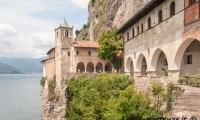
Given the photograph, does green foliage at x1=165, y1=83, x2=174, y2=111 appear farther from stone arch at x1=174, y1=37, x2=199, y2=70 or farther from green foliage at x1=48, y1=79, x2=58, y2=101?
green foliage at x1=48, y1=79, x2=58, y2=101

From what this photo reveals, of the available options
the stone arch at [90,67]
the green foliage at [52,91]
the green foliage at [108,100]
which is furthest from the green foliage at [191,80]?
the stone arch at [90,67]

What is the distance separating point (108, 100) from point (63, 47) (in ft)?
63.6

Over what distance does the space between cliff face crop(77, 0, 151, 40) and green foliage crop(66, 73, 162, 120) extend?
63.0 ft

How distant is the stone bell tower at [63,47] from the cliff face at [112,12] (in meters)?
14.1

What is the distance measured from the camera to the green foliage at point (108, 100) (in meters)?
13.6

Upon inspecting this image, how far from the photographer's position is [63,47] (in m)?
38.3

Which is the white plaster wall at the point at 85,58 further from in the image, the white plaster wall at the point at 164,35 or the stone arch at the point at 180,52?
the stone arch at the point at 180,52

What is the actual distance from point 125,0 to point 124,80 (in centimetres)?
3018

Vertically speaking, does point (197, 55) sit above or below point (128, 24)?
below

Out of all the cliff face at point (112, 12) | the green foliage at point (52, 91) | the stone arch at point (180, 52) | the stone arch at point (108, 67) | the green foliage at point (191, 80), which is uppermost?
the cliff face at point (112, 12)

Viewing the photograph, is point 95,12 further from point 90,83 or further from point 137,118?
point 137,118

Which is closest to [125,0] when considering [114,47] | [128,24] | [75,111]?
[114,47]

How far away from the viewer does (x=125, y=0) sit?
48.2m

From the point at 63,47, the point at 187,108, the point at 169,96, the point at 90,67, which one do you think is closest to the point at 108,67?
the point at 90,67
